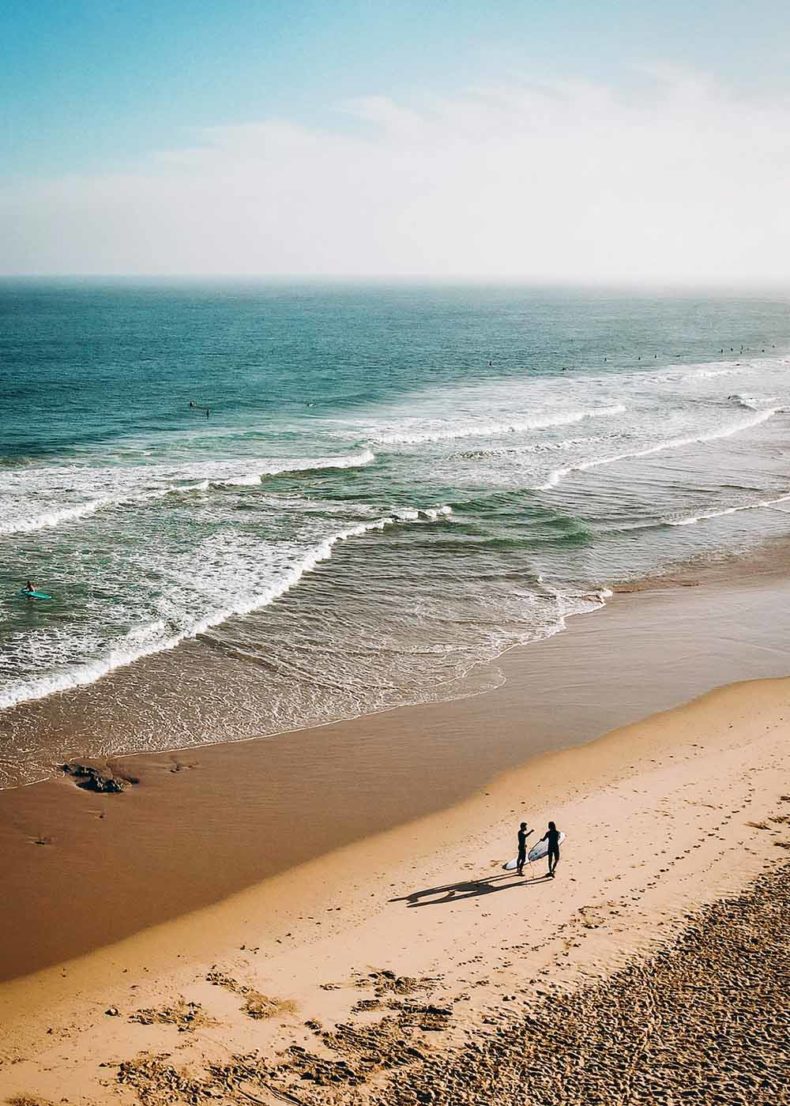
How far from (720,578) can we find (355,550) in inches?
542

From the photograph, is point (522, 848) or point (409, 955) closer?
point (409, 955)

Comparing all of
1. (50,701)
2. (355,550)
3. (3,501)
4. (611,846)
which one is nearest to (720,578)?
(355,550)

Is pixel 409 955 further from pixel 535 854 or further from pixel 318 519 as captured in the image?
pixel 318 519

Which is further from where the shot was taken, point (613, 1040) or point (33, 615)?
point (33, 615)

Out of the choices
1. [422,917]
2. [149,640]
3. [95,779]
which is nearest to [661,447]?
[149,640]

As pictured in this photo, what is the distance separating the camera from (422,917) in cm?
1470

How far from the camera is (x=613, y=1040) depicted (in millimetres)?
11523

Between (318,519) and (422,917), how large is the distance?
968 inches

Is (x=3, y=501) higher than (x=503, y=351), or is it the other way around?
(x=503, y=351)

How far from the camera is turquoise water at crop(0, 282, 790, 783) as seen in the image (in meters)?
23.5

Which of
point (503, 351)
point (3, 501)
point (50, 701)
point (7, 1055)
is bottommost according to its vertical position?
point (7, 1055)

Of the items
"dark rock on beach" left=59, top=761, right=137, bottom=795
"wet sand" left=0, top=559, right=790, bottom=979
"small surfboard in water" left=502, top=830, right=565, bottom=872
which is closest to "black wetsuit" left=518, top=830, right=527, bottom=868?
"small surfboard in water" left=502, top=830, right=565, bottom=872

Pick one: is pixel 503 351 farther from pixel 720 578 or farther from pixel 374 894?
pixel 374 894

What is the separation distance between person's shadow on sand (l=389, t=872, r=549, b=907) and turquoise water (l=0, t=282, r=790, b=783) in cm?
715
